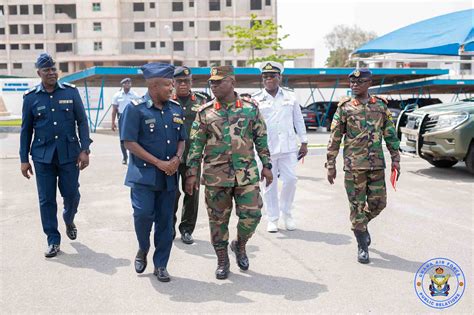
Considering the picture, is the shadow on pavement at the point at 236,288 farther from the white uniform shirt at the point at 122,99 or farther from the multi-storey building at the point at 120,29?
the multi-storey building at the point at 120,29

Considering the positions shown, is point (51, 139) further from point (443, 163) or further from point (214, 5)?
point (214, 5)

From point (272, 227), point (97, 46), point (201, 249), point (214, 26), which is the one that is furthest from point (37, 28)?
point (201, 249)

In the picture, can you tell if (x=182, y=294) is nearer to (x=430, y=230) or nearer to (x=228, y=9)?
(x=430, y=230)

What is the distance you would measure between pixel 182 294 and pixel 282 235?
6.63ft

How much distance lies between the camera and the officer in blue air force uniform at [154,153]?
13.8 feet

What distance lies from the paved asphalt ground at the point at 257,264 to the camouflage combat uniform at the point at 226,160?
0.54 metres

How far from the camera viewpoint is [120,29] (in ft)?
210

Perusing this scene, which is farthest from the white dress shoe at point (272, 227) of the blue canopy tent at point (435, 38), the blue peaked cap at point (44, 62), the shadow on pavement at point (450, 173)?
the blue canopy tent at point (435, 38)

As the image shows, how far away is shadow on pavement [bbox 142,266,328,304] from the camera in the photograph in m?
3.97

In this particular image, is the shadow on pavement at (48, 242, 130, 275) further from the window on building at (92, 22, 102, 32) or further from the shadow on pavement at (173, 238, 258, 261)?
the window on building at (92, 22, 102, 32)

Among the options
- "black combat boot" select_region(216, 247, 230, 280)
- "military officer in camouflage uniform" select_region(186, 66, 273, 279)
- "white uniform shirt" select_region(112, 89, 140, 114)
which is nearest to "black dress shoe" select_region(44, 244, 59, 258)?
"military officer in camouflage uniform" select_region(186, 66, 273, 279)

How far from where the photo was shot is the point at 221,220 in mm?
4480

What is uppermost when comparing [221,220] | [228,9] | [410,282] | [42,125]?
[228,9]

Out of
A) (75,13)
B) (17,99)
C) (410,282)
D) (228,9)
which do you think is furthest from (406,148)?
(75,13)
